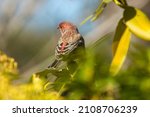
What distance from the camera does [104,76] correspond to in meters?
0.44

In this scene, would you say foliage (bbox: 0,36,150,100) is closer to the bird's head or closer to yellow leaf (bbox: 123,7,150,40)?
yellow leaf (bbox: 123,7,150,40)

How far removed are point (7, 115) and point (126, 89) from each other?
7.7 inches

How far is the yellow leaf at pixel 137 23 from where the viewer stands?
0.48 m

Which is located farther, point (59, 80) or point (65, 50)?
point (65, 50)

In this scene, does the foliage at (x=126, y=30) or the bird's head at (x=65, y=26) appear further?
the bird's head at (x=65, y=26)

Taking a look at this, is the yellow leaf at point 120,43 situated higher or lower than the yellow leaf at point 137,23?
lower

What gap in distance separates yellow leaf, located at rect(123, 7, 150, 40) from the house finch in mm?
55

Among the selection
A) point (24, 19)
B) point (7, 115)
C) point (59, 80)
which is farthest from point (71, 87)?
point (24, 19)

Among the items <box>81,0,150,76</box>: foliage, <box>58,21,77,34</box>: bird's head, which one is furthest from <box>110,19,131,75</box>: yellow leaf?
<box>58,21,77,34</box>: bird's head

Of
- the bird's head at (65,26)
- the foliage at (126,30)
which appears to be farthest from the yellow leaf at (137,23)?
the bird's head at (65,26)

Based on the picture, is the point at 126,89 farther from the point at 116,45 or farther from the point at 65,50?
the point at 65,50

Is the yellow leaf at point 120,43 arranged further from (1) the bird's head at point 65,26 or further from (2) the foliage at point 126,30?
(1) the bird's head at point 65,26

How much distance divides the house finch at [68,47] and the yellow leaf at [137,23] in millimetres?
55

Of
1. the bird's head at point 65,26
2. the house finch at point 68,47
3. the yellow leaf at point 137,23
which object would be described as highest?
the yellow leaf at point 137,23
